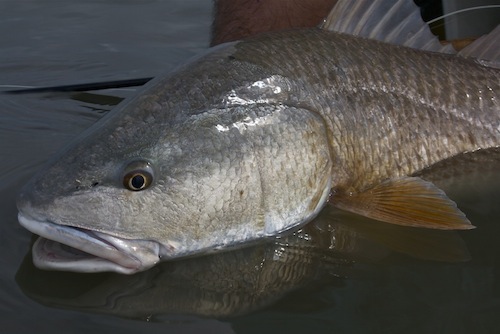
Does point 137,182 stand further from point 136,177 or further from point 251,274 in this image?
point 251,274

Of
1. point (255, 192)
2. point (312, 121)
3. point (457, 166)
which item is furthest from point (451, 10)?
point (255, 192)

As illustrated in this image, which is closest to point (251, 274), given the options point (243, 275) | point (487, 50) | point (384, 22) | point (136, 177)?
point (243, 275)

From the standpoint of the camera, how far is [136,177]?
9.23ft

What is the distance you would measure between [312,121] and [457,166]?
79 cm

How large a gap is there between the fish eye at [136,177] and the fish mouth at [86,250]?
187 millimetres

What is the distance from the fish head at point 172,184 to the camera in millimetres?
2768

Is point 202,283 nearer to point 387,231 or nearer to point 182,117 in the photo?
point 182,117

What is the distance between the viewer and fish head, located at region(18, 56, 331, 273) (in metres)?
2.77

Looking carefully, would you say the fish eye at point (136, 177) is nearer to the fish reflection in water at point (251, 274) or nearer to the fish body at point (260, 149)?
the fish body at point (260, 149)

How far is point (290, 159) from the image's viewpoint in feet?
10.2

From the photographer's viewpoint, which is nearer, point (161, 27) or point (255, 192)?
point (255, 192)

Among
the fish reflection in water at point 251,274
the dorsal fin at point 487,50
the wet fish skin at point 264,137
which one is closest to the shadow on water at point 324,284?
the fish reflection in water at point 251,274

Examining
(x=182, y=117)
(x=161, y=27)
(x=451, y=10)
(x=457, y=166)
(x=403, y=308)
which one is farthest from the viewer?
(x=161, y=27)

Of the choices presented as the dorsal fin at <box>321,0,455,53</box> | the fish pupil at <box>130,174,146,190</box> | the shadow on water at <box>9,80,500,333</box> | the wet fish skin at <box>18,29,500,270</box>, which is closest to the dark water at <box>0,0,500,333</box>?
the shadow on water at <box>9,80,500,333</box>
